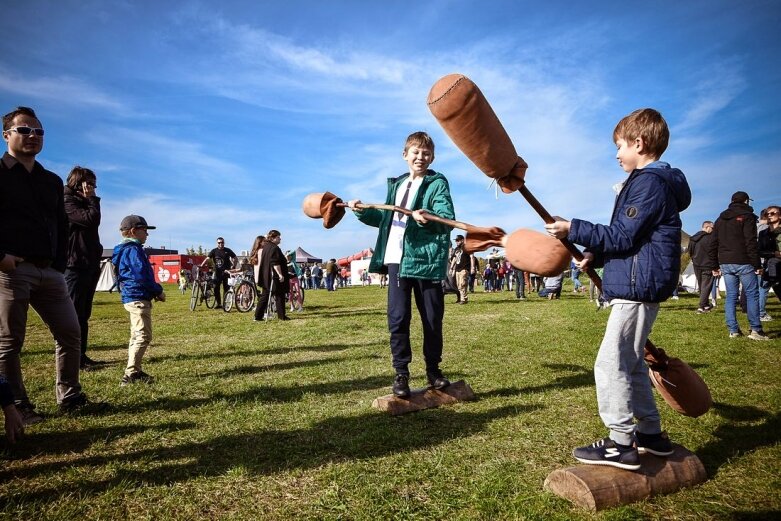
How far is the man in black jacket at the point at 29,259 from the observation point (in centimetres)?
360

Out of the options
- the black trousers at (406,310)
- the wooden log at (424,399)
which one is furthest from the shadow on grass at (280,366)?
the black trousers at (406,310)

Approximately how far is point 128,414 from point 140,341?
55.4 inches

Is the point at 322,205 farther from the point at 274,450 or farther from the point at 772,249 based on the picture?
the point at 772,249

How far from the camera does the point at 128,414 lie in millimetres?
4109

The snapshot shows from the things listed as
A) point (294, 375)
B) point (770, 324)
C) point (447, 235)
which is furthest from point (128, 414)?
point (770, 324)

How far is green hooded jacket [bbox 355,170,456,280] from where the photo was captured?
4.02 meters

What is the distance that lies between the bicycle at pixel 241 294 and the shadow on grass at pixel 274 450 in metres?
11.6

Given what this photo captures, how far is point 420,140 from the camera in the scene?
4.17 meters

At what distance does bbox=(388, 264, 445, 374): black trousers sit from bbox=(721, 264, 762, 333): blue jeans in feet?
21.6

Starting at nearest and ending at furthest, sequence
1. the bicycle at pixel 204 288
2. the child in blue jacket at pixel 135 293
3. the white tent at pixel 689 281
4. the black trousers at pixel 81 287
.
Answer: the child in blue jacket at pixel 135 293 → the black trousers at pixel 81 287 → the bicycle at pixel 204 288 → the white tent at pixel 689 281

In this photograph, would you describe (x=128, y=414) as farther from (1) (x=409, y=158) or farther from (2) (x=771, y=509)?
(2) (x=771, y=509)

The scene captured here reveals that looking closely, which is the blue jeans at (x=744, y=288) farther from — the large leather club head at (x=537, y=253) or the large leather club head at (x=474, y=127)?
the large leather club head at (x=474, y=127)

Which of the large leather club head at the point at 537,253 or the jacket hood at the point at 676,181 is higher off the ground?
the jacket hood at the point at 676,181

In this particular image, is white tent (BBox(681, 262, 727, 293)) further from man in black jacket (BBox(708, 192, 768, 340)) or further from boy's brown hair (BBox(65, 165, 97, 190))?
boy's brown hair (BBox(65, 165, 97, 190))
